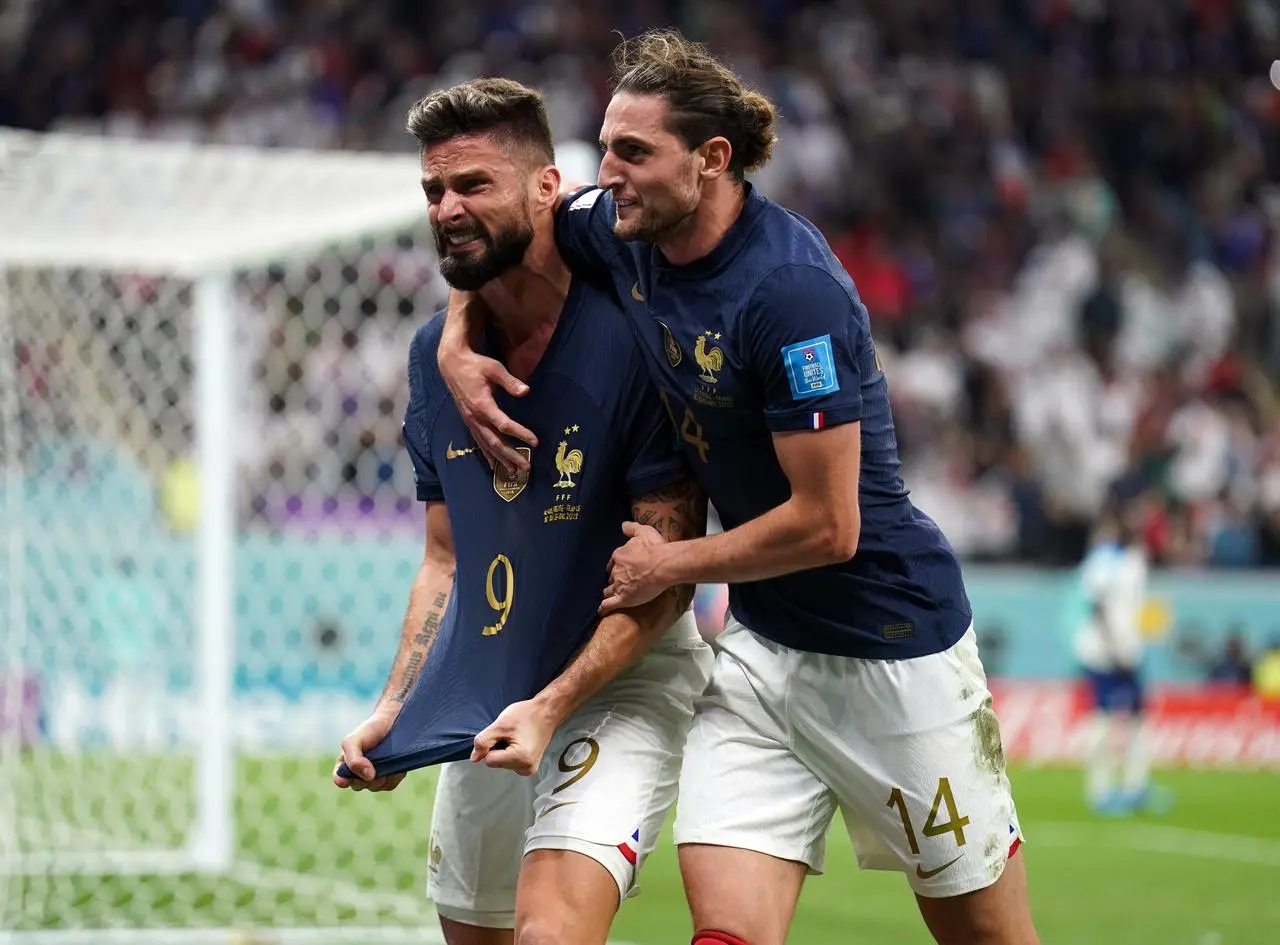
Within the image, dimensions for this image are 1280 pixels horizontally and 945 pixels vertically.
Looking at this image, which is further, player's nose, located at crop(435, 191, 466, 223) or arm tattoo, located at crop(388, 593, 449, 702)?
arm tattoo, located at crop(388, 593, 449, 702)

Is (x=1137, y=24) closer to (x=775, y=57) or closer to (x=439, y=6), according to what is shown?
(x=775, y=57)

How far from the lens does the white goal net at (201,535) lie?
8.63m

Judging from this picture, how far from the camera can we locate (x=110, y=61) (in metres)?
18.8

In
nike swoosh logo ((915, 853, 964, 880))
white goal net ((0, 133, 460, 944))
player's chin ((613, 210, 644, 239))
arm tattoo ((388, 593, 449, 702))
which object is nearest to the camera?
player's chin ((613, 210, 644, 239))

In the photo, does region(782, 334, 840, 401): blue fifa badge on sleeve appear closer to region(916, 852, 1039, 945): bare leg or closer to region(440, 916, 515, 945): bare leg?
region(916, 852, 1039, 945): bare leg

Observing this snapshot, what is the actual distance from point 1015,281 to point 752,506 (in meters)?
16.4

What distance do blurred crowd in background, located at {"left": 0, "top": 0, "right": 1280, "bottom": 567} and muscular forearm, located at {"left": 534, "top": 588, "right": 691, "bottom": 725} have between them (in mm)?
10417

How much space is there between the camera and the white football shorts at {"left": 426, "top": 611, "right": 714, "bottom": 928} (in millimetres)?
4242

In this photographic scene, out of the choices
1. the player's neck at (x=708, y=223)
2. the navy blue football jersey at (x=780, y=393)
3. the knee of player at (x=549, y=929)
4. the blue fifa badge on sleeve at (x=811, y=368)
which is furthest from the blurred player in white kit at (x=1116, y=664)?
the knee of player at (x=549, y=929)

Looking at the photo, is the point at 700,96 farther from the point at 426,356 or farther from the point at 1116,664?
the point at 1116,664

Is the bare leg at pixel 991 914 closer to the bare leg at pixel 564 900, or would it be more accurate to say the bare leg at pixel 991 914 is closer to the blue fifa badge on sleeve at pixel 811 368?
the bare leg at pixel 564 900

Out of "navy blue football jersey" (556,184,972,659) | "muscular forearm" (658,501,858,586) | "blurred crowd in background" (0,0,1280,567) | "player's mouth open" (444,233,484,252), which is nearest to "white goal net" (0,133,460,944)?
"blurred crowd in background" (0,0,1280,567)

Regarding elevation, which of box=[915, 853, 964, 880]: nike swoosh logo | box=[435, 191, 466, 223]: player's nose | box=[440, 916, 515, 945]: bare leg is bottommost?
box=[440, 916, 515, 945]: bare leg

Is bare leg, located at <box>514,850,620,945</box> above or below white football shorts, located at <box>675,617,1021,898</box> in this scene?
below
